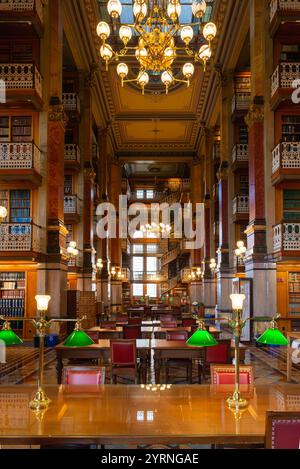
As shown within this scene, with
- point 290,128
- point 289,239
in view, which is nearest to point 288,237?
point 289,239

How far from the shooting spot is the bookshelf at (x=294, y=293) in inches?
568

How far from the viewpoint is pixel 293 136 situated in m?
14.1

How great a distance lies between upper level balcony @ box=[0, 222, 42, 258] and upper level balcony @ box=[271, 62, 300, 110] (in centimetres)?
704

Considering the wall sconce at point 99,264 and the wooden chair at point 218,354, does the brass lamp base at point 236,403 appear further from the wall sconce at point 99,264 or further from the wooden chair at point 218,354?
the wall sconce at point 99,264

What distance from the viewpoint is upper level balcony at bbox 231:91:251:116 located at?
60.2 ft

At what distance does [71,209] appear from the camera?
1834cm

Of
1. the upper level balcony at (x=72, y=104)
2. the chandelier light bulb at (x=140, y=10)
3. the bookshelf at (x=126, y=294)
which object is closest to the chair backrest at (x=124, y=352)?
the chandelier light bulb at (x=140, y=10)

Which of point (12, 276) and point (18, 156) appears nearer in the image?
point (18, 156)

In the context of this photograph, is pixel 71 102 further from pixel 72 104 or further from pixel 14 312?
pixel 14 312

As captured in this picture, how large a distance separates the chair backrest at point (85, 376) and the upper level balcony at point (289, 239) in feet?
29.3

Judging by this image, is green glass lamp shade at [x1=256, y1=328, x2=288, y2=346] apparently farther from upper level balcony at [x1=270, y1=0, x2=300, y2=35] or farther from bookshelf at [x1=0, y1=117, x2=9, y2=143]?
bookshelf at [x1=0, y1=117, x2=9, y2=143]

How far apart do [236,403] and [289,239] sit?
31.5ft

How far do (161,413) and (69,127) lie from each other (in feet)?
55.4

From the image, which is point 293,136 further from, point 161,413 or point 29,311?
point 161,413
